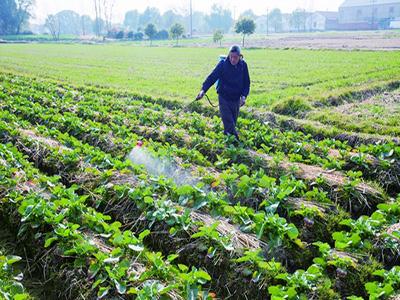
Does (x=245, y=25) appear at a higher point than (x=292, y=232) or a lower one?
higher

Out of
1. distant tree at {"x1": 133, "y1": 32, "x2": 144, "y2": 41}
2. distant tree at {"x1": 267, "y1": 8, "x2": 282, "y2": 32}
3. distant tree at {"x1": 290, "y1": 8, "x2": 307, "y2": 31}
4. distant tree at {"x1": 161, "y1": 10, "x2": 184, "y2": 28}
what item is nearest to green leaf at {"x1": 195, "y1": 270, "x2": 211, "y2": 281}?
distant tree at {"x1": 133, "y1": 32, "x2": 144, "y2": 41}

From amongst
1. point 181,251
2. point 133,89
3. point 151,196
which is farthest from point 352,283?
point 133,89

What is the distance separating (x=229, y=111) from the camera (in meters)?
8.18

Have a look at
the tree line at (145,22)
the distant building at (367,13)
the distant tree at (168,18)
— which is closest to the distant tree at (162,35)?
the tree line at (145,22)

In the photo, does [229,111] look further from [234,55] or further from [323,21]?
[323,21]

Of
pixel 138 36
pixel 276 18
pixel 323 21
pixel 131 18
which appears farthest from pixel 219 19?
pixel 138 36

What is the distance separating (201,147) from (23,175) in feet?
10.8

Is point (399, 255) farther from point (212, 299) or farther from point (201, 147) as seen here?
point (201, 147)

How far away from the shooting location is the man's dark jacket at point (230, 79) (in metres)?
7.93

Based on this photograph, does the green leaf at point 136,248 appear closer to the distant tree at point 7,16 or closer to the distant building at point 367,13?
the distant tree at point 7,16

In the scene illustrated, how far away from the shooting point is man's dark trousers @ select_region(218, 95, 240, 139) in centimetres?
815

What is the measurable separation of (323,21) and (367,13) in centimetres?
1505

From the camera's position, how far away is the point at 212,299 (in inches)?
151

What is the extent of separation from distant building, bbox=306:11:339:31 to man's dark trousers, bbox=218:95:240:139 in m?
100
